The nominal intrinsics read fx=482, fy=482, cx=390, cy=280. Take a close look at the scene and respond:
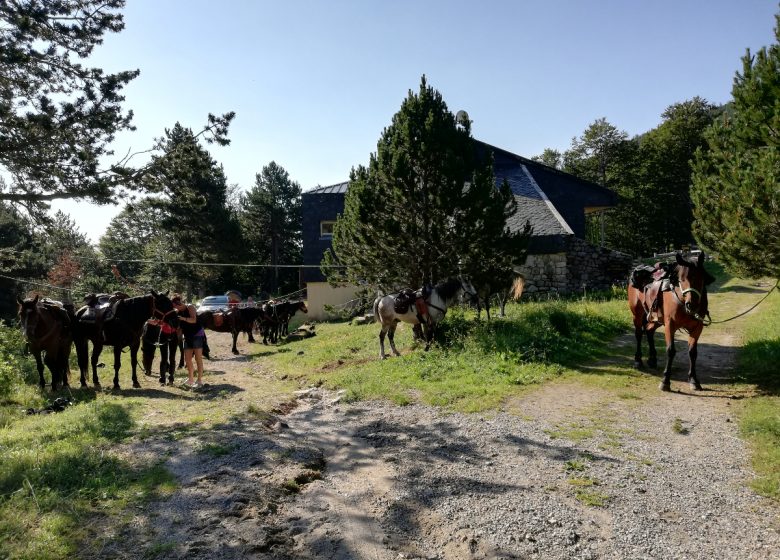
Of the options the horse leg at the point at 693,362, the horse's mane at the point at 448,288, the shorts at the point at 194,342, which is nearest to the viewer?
the horse leg at the point at 693,362

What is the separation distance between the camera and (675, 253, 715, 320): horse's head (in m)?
7.97

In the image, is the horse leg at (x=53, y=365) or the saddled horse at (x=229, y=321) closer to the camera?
the horse leg at (x=53, y=365)

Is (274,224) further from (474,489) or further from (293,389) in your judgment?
(474,489)

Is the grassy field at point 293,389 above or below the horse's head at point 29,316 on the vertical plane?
below

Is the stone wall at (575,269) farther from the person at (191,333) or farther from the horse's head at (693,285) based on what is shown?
the person at (191,333)

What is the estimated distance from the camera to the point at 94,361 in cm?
1180

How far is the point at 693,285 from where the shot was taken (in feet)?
26.5

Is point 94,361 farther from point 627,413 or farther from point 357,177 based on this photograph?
point 627,413

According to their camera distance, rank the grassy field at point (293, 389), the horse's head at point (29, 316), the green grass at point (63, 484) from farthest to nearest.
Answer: the horse's head at point (29, 316) → the grassy field at point (293, 389) → the green grass at point (63, 484)

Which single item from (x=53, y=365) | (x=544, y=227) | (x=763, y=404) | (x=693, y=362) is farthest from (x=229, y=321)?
(x=763, y=404)

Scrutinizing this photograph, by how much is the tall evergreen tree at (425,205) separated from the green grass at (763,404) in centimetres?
592

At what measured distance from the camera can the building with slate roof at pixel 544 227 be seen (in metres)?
20.4

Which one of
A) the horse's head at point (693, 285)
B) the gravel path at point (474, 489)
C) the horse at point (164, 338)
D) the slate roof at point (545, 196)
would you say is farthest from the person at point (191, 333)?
the slate roof at point (545, 196)

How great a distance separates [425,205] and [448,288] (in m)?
2.39
